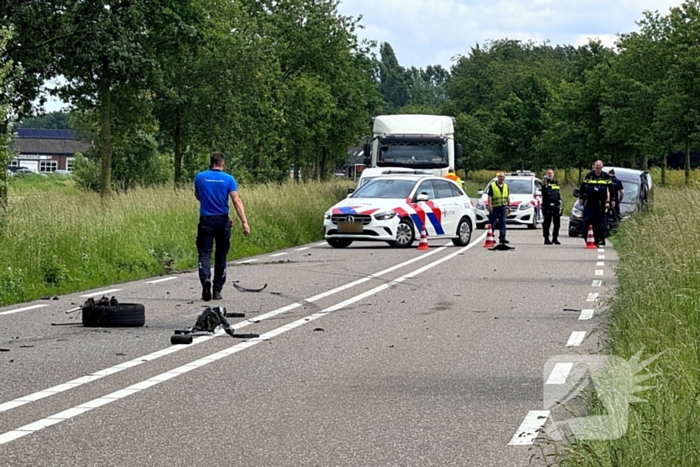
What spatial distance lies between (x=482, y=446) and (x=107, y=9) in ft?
96.9

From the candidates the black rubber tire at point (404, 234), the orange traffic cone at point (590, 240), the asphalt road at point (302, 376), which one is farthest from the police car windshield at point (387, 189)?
the asphalt road at point (302, 376)

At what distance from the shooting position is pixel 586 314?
14.3 m

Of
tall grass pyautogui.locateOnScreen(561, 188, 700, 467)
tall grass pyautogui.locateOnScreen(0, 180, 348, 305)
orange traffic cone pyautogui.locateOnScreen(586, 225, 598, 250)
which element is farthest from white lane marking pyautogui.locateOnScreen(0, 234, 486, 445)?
orange traffic cone pyautogui.locateOnScreen(586, 225, 598, 250)

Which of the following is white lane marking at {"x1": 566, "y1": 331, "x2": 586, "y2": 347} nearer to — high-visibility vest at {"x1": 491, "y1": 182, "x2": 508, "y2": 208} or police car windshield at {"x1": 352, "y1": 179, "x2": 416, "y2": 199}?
high-visibility vest at {"x1": 491, "y1": 182, "x2": 508, "y2": 208}

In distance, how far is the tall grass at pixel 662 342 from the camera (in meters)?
5.76

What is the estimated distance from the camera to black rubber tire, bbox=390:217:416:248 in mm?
28531

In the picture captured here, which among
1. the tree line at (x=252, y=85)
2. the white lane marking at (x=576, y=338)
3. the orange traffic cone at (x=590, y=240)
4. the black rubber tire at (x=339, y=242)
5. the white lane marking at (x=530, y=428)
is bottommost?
the black rubber tire at (x=339, y=242)

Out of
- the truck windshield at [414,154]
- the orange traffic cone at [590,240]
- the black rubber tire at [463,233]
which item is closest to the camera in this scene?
the orange traffic cone at [590,240]

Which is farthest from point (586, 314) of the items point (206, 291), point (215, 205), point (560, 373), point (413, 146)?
point (413, 146)

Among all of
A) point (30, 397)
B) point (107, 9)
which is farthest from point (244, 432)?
point (107, 9)

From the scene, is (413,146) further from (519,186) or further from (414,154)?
(519,186)

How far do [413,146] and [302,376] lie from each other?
28.2 metres

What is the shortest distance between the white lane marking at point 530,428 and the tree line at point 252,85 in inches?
458

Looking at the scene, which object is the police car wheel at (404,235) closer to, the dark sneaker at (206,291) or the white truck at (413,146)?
the white truck at (413,146)
